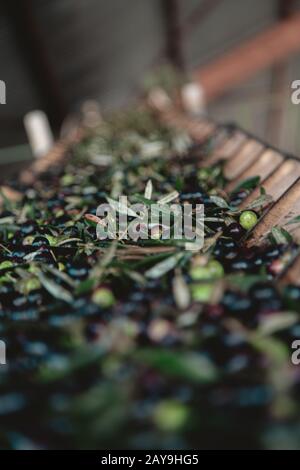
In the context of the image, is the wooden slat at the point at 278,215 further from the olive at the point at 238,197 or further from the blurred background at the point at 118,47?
the blurred background at the point at 118,47

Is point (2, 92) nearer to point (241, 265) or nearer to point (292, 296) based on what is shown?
point (241, 265)

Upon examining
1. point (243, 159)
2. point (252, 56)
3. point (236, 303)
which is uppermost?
point (252, 56)

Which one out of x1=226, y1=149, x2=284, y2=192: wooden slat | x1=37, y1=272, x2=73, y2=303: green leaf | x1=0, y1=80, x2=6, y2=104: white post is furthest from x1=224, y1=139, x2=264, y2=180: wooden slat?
x1=0, y1=80, x2=6, y2=104: white post

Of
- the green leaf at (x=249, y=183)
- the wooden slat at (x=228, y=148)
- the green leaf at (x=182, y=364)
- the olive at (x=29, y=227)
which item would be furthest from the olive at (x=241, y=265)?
the wooden slat at (x=228, y=148)

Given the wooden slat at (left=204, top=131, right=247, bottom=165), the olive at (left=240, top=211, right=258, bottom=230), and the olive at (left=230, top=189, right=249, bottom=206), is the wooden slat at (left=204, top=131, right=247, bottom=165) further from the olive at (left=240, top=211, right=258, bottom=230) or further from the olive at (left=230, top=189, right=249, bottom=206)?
the olive at (left=240, top=211, right=258, bottom=230)

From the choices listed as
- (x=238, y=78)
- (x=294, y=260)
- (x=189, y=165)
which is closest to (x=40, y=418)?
(x=294, y=260)

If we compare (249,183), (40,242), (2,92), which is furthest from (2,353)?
(2,92)

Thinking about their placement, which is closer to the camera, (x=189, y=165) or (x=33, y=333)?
(x=33, y=333)

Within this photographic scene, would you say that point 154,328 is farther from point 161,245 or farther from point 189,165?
point 189,165
